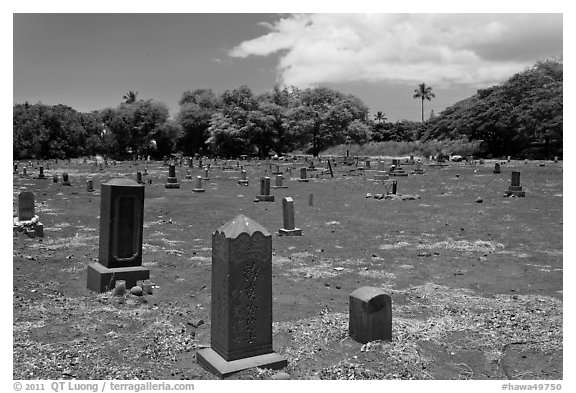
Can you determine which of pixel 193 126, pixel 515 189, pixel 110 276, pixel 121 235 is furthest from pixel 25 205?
pixel 193 126

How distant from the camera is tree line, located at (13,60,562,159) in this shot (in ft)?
196

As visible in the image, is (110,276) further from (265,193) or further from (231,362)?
(265,193)

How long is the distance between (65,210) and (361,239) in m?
13.0

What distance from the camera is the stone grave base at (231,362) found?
20.1 ft

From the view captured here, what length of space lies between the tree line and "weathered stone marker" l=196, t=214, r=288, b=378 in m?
55.3

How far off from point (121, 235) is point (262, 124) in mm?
61135

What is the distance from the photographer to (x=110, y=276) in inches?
383

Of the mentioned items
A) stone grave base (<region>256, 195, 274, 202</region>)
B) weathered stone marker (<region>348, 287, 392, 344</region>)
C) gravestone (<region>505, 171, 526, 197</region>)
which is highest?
gravestone (<region>505, 171, 526, 197</region>)

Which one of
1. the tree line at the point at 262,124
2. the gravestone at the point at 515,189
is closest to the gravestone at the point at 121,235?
the gravestone at the point at 515,189

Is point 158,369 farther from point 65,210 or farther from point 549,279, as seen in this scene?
point 65,210

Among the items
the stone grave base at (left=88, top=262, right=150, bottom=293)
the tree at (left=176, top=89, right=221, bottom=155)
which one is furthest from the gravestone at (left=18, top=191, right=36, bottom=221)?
the tree at (left=176, top=89, right=221, bottom=155)

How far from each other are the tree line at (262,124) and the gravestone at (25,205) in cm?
5057

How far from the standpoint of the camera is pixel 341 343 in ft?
23.9

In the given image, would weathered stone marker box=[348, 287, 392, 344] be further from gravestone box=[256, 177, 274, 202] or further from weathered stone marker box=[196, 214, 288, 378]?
gravestone box=[256, 177, 274, 202]
